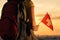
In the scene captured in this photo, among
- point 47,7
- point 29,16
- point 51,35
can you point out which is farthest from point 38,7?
point 29,16

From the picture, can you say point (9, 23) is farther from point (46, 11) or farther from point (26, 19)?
point (46, 11)

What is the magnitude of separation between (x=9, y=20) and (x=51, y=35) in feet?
11.9

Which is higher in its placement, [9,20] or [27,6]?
[27,6]

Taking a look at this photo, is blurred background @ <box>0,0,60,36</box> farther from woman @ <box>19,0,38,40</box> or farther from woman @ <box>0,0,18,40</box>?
woman @ <box>0,0,18,40</box>

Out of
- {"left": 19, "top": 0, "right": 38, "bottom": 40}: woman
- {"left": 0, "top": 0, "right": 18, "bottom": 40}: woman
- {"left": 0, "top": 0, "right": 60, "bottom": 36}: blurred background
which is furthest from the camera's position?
{"left": 0, "top": 0, "right": 60, "bottom": 36}: blurred background

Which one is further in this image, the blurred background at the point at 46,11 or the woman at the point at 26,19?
the blurred background at the point at 46,11

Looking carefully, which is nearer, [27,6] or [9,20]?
[9,20]

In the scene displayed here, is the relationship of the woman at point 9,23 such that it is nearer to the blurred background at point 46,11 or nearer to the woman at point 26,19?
the woman at point 26,19

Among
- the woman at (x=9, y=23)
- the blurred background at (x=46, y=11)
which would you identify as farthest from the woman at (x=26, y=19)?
the blurred background at (x=46, y=11)

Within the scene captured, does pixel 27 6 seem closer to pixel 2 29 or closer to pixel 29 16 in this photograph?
pixel 29 16

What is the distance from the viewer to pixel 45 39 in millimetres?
4789

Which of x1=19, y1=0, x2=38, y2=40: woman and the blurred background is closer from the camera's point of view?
x1=19, y1=0, x2=38, y2=40: woman

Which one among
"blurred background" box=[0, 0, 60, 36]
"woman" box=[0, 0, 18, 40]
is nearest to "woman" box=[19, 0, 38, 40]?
"woman" box=[0, 0, 18, 40]

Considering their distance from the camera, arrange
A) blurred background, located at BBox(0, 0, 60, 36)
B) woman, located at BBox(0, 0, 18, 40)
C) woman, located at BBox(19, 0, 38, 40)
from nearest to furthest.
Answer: woman, located at BBox(0, 0, 18, 40), woman, located at BBox(19, 0, 38, 40), blurred background, located at BBox(0, 0, 60, 36)
